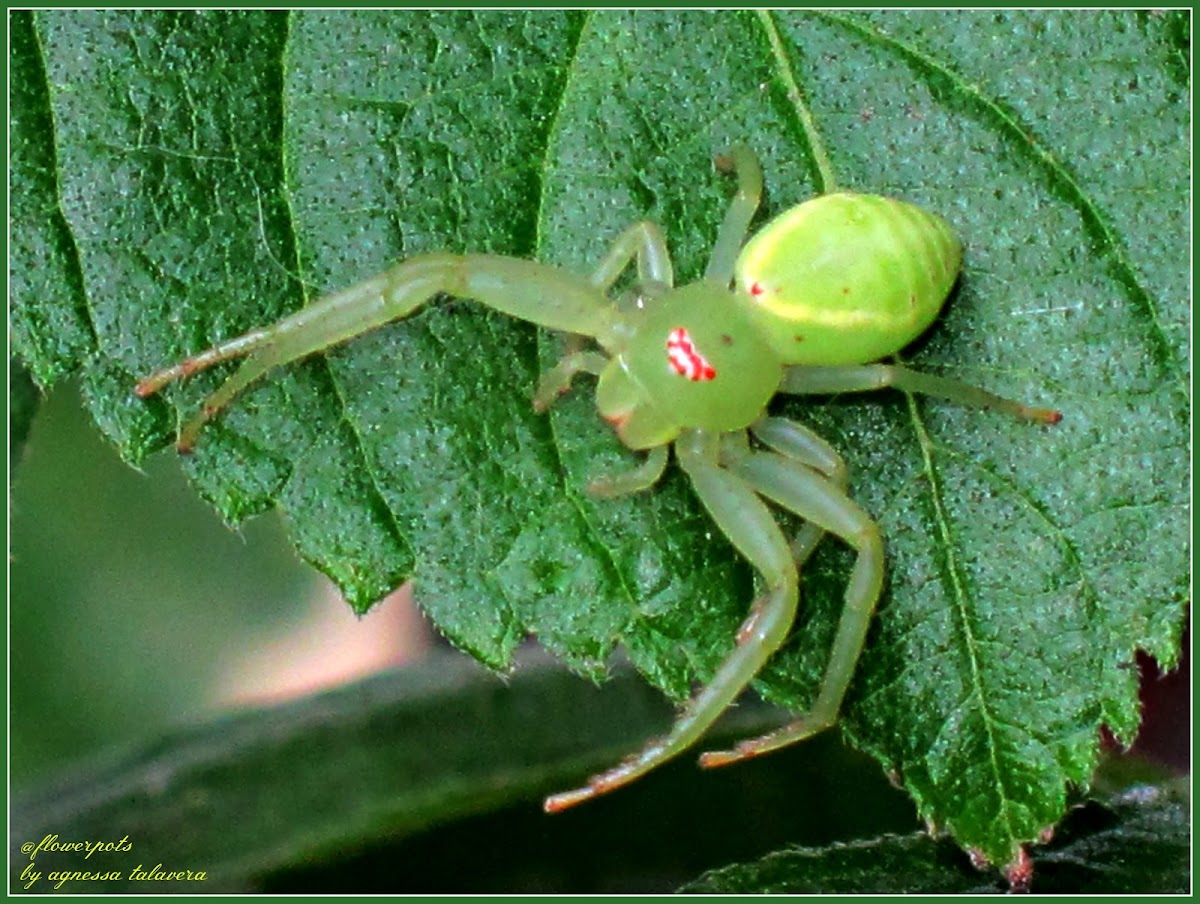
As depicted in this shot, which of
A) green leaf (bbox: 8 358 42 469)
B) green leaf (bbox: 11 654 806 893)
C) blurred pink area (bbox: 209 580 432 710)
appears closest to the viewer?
green leaf (bbox: 8 358 42 469)

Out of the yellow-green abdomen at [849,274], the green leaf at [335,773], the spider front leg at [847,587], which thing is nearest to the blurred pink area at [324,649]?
the green leaf at [335,773]

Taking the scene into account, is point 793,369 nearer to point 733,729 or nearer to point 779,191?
point 779,191

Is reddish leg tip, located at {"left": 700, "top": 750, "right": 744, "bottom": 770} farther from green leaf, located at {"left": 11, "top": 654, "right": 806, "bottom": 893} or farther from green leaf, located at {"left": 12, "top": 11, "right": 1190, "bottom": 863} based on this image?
green leaf, located at {"left": 11, "top": 654, "right": 806, "bottom": 893}

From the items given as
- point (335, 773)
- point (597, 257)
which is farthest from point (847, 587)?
point (335, 773)

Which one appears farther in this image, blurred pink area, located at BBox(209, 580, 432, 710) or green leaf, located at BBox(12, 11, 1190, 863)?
blurred pink area, located at BBox(209, 580, 432, 710)

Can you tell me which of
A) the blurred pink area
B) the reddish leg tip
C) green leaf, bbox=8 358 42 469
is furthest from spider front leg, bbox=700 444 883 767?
green leaf, bbox=8 358 42 469

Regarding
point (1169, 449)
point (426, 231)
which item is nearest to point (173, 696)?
point (426, 231)
